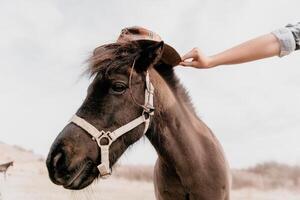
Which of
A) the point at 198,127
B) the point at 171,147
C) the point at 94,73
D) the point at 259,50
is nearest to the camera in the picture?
the point at 259,50

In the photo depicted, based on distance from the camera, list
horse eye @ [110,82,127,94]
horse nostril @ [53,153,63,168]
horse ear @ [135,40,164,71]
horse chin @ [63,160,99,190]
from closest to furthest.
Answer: horse nostril @ [53,153,63,168]
horse chin @ [63,160,99,190]
horse eye @ [110,82,127,94]
horse ear @ [135,40,164,71]

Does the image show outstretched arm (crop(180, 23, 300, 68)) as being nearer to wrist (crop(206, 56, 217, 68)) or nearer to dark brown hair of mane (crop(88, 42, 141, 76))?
wrist (crop(206, 56, 217, 68))

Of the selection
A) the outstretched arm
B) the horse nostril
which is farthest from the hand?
the horse nostril

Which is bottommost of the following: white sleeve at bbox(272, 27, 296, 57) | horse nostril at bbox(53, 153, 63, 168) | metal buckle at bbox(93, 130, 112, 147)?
horse nostril at bbox(53, 153, 63, 168)

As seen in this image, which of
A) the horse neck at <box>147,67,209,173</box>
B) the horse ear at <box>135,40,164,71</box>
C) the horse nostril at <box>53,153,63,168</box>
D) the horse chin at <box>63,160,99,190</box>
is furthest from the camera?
the horse neck at <box>147,67,209,173</box>

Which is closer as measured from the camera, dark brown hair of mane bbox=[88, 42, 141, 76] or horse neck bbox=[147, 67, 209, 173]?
dark brown hair of mane bbox=[88, 42, 141, 76]

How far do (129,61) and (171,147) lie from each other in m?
0.85

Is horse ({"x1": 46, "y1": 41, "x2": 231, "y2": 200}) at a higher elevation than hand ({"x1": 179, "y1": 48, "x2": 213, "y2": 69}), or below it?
below

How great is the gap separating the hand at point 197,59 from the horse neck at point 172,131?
1.10 ft

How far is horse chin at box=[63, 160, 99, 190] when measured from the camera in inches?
132

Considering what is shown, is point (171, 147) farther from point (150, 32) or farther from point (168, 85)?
point (150, 32)

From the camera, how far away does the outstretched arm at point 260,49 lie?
3.30 meters

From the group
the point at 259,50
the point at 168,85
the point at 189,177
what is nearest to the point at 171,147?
the point at 189,177

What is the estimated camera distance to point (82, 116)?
11.4ft
